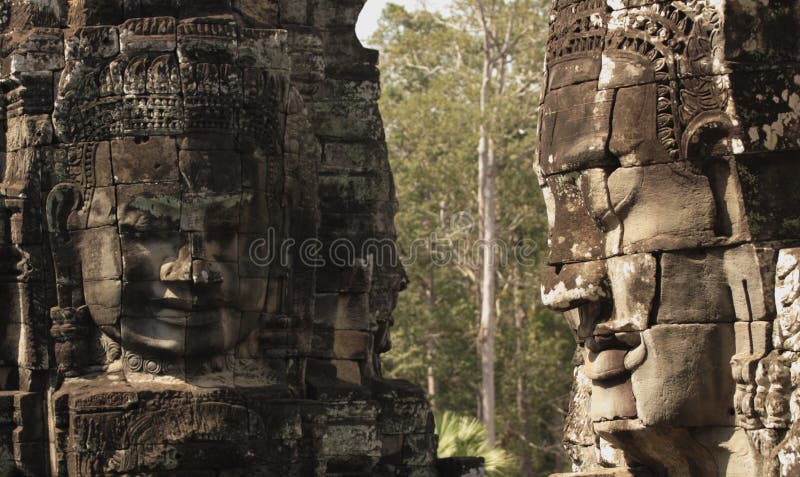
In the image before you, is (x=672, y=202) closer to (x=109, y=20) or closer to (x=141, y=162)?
(x=141, y=162)

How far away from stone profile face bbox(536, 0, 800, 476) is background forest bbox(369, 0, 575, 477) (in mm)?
20041

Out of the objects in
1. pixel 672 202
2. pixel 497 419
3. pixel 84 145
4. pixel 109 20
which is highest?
pixel 109 20

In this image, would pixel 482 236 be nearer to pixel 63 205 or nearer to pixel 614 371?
pixel 63 205

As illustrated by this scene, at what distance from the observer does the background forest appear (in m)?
28.5

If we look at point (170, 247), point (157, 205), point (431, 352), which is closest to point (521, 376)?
point (431, 352)

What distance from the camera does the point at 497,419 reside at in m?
29.2

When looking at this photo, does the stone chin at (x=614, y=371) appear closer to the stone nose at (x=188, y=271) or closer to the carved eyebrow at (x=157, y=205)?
the stone nose at (x=188, y=271)

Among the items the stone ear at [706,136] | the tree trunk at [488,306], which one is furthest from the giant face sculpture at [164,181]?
the tree trunk at [488,306]

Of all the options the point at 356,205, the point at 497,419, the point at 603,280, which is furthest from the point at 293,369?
the point at 497,419

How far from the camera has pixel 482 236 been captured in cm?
2833

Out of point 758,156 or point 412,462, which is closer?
point 758,156

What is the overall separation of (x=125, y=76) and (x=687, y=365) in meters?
6.15

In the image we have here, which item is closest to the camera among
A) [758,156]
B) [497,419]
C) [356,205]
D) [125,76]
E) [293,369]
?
[758,156]

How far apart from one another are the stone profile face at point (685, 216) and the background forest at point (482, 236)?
2004 centimetres
